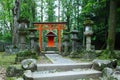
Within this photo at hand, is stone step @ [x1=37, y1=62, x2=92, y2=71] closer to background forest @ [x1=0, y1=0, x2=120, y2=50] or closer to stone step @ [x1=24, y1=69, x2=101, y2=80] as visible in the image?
stone step @ [x1=24, y1=69, x2=101, y2=80]

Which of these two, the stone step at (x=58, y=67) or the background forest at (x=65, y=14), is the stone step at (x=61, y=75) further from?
the background forest at (x=65, y=14)

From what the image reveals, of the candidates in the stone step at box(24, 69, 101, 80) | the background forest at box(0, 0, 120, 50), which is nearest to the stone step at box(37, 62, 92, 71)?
the stone step at box(24, 69, 101, 80)

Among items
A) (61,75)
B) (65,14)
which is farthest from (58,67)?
(65,14)

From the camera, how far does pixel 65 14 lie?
106 feet

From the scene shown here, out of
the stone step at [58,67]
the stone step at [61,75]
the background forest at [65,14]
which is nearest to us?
the stone step at [61,75]

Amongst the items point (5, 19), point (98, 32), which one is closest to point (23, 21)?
point (98, 32)

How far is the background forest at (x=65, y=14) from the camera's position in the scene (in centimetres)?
1956

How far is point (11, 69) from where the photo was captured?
6.68 meters

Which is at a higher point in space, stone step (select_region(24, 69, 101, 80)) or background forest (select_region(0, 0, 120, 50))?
background forest (select_region(0, 0, 120, 50))

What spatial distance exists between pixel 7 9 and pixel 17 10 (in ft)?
43.4

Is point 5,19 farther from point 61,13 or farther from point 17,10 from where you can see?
point 17,10

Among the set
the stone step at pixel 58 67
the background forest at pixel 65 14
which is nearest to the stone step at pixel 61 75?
the stone step at pixel 58 67

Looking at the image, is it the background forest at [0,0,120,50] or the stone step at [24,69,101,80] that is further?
the background forest at [0,0,120,50]

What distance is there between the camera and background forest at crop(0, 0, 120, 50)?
19562 millimetres
